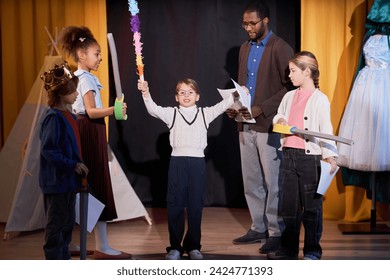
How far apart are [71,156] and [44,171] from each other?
142 mm

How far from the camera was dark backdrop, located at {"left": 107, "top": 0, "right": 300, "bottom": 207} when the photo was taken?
5.99 meters

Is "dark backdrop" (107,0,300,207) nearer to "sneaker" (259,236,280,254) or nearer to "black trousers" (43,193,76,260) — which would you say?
"sneaker" (259,236,280,254)

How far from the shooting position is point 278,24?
233 inches

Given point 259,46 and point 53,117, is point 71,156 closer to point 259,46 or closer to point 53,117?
point 53,117

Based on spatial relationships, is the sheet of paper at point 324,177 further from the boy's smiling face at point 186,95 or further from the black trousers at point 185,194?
the boy's smiling face at point 186,95

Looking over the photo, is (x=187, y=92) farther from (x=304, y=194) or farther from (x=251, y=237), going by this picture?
(x=251, y=237)

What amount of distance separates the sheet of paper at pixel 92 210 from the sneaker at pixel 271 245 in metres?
1.02

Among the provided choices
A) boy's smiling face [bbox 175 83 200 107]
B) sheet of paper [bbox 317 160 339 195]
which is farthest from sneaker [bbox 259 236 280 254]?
boy's smiling face [bbox 175 83 200 107]

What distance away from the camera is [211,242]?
4.95m

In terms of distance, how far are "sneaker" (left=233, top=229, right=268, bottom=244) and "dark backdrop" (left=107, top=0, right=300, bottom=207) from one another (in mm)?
1153

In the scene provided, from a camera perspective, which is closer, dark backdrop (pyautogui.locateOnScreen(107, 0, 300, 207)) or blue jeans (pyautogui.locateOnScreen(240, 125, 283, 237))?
blue jeans (pyautogui.locateOnScreen(240, 125, 283, 237))

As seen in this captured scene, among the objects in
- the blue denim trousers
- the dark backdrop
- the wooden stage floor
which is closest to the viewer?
the blue denim trousers

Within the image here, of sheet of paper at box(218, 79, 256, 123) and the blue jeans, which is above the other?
sheet of paper at box(218, 79, 256, 123)
